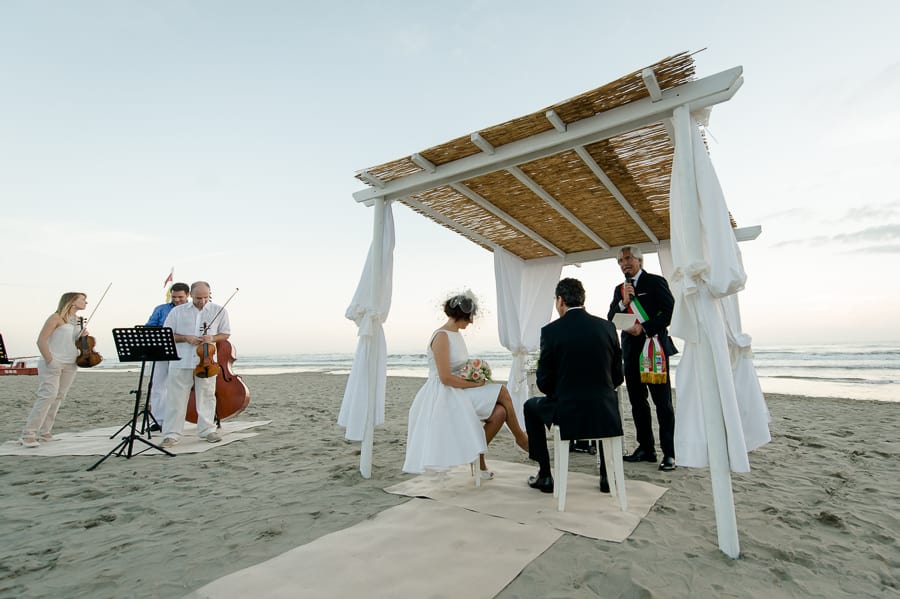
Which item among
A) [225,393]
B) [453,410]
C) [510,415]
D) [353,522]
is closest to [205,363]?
[225,393]

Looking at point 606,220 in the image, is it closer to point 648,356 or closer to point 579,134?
point 648,356

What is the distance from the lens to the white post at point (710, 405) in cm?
201

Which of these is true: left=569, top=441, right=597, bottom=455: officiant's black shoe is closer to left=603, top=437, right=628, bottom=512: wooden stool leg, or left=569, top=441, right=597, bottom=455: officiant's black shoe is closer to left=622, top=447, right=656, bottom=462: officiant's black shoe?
left=622, top=447, right=656, bottom=462: officiant's black shoe

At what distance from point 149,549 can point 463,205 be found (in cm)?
388

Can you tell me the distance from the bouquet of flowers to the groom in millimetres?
570

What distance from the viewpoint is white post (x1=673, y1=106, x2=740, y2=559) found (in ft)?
6.59

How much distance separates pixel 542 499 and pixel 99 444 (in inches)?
218

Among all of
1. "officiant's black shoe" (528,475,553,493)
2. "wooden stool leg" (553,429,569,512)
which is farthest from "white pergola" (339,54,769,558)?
"officiant's black shoe" (528,475,553,493)

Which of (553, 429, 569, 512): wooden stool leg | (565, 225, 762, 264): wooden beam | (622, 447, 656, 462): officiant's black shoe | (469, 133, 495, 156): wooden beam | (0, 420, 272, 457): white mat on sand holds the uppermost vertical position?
(469, 133, 495, 156): wooden beam

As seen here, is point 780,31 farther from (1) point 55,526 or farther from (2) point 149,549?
(1) point 55,526

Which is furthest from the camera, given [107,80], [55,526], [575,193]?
[107,80]

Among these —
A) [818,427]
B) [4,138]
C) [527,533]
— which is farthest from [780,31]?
[4,138]

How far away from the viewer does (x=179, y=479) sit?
3.44 metres

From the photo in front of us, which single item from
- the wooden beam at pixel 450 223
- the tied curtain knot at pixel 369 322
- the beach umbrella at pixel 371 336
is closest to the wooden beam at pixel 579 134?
the wooden beam at pixel 450 223
